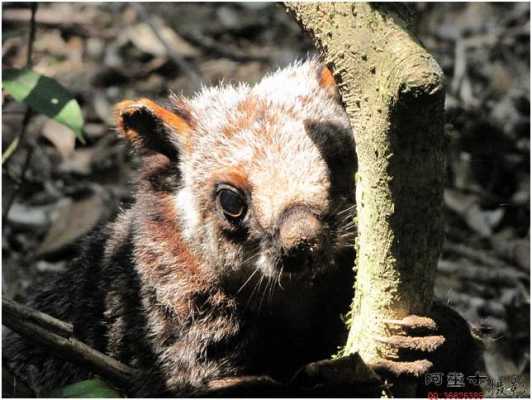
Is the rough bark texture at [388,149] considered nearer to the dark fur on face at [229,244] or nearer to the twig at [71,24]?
the dark fur on face at [229,244]

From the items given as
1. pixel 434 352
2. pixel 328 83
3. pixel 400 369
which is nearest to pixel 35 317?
pixel 400 369

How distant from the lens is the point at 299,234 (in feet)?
14.5

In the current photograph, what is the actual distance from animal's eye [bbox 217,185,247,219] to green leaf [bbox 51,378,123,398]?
46.6 inches

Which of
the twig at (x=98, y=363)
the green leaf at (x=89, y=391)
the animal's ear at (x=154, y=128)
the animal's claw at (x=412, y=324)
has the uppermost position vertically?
the animal's ear at (x=154, y=128)

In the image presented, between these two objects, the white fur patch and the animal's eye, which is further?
the white fur patch

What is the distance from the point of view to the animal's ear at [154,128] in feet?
18.7

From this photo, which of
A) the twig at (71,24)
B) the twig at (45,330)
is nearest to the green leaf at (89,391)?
the twig at (45,330)

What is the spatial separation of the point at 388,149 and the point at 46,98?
9.58 feet

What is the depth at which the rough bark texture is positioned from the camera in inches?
139

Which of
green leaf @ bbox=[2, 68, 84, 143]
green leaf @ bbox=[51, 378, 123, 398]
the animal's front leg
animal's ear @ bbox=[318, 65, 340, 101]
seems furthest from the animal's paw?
green leaf @ bbox=[2, 68, 84, 143]

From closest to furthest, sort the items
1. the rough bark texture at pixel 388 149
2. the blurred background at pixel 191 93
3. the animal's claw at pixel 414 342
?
the rough bark texture at pixel 388 149
the animal's claw at pixel 414 342
the blurred background at pixel 191 93

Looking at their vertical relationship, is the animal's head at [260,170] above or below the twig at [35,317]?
above

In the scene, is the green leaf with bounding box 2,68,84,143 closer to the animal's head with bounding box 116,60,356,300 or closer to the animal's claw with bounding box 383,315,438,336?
the animal's head with bounding box 116,60,356,300

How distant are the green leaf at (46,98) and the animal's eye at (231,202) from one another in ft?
3.99
